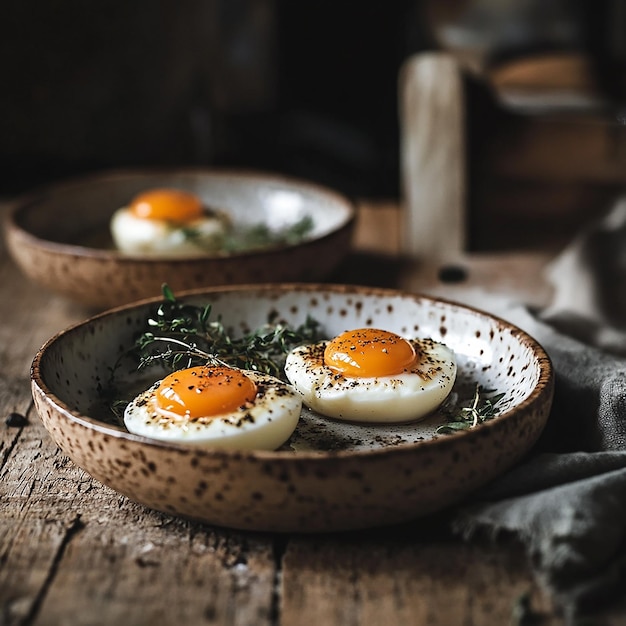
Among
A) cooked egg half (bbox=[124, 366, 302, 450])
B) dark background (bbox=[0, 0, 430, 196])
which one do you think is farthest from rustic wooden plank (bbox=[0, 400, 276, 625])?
dark background (bbox=[0, 0, 430, 196])

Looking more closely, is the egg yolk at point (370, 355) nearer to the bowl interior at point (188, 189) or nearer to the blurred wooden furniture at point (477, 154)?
the bowl interior at point (188, 189)

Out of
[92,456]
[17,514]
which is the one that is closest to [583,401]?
[92,456]

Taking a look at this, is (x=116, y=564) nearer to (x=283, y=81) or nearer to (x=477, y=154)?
(x=477, y=154)

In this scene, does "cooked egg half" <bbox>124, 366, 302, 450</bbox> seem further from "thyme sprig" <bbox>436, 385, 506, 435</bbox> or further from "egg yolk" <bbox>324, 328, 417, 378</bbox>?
"thyme sprig" <bbox>436, 385, 506, 435</bbox>

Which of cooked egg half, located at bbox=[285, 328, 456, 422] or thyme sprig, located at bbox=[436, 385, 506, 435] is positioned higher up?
cooked egg half, located at bbox=[285, 328, 456, 422]

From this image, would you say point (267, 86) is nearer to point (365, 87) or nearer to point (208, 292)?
Answer: point (365, 87)

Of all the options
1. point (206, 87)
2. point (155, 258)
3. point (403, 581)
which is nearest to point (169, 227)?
point (155, 258)

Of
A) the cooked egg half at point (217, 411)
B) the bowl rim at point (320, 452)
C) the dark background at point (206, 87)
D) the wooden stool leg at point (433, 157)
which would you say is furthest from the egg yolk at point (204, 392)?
the dark background at point (206, 87)
